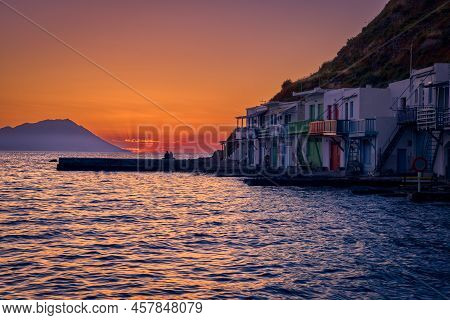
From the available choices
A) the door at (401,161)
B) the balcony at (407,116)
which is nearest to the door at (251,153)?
the door at (401,161)

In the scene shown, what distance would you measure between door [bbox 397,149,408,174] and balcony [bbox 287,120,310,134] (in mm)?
14438

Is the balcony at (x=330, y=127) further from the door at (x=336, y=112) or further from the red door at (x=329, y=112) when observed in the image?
the red door at (x=329, y=112)

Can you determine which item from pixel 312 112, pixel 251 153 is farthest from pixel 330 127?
pixel 251 153

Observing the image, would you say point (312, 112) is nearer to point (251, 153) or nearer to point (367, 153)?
point (367, 153)

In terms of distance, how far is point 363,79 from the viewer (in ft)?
289

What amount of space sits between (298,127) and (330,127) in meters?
9.11

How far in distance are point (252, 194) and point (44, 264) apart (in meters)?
27.0

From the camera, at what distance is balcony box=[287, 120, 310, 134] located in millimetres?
59938

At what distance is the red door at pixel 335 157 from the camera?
55634mm

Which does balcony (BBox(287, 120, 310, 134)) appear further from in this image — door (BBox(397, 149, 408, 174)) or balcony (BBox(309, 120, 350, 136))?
door (BBox(397, 149, 408, 174))

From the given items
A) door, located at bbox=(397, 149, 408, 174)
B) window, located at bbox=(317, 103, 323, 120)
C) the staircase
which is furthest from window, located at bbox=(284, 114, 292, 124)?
door, located at bbox=(397, 149, 408, 174)

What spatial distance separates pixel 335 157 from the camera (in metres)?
56.4

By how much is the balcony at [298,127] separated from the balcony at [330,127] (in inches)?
96.8
